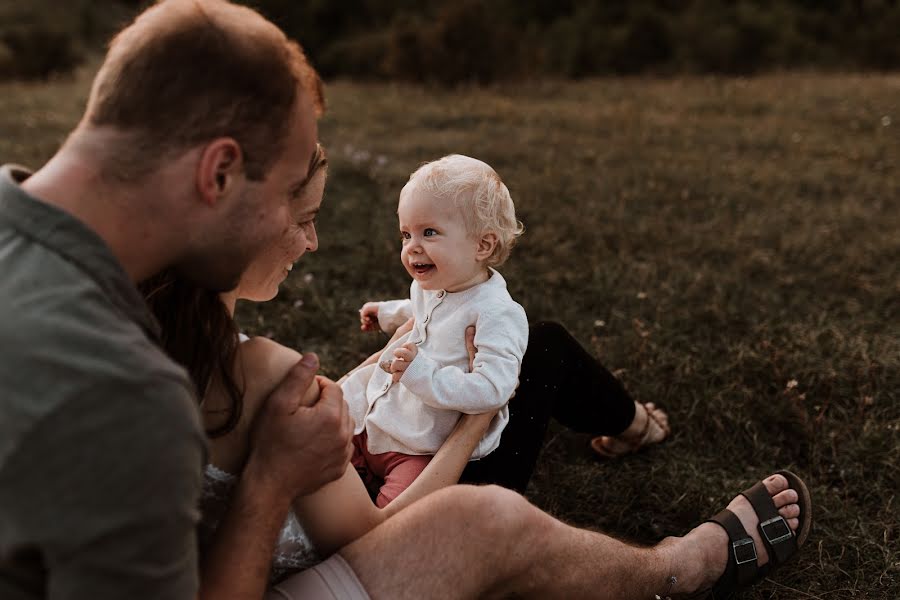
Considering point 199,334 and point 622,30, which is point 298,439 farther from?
point 622,30

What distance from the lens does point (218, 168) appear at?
1.69 meters

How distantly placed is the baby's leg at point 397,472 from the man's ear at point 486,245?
668mm

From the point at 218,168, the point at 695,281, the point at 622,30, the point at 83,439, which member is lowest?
the point at 695,281

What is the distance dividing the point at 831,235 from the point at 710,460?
2.61 metres

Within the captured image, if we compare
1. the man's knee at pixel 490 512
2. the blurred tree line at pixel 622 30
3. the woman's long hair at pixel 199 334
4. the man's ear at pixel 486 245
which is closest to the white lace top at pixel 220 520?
the woman's long hair at pixel 199 334

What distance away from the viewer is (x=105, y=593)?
1.34 metres

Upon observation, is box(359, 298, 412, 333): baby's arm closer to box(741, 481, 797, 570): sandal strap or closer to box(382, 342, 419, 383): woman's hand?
box(382, 342, 419, 383): woman's hand

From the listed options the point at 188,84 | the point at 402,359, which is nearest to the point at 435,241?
the point at 402,359

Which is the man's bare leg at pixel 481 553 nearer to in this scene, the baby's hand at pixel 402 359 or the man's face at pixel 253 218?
the baby's hand at pixel 402 359

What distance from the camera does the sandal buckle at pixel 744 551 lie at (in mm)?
2684

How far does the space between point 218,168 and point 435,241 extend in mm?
1056

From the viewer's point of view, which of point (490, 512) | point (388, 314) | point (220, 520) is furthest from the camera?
point (388, 314)

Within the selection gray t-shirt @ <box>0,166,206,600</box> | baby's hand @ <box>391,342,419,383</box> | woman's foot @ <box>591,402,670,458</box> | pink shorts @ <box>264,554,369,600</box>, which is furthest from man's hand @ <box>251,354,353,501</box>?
woman's foot @ <box>591,402,670,458</box>

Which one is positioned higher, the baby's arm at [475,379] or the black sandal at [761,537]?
the baby's arm at [475,379]
